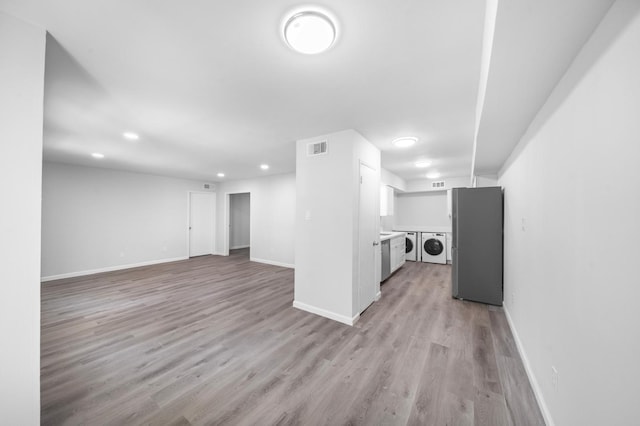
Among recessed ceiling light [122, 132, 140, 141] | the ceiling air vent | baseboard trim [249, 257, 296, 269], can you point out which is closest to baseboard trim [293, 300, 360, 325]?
the ceiling air vent

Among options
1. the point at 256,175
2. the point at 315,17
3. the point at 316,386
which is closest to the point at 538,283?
the point at 316,386

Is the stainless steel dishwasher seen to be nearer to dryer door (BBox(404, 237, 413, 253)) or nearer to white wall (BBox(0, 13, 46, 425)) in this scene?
dryer door (BBox(404, 237, 413, 253))

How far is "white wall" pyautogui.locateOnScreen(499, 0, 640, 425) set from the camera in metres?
0.82

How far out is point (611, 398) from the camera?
2.96 ft

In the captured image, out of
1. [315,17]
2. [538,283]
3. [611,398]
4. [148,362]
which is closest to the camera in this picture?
[611,398]

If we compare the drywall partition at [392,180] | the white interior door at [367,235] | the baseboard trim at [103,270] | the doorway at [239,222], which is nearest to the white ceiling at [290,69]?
the white interior door at [367,235]

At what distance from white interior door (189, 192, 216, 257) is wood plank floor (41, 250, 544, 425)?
3.58 meters

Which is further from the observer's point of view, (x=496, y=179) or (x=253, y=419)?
(x=496, y=179)

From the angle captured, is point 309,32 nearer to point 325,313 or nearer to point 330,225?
point 330,225

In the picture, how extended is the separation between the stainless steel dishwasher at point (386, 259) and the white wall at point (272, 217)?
99.4 inches

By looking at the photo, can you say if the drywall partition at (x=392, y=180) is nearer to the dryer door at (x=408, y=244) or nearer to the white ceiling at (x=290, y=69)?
the dryer door at (x=408, y=244)

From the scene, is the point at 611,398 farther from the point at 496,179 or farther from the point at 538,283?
the point at 496,179

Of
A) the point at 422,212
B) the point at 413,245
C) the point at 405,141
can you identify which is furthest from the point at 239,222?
the point at 405,141

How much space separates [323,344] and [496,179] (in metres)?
4.76
